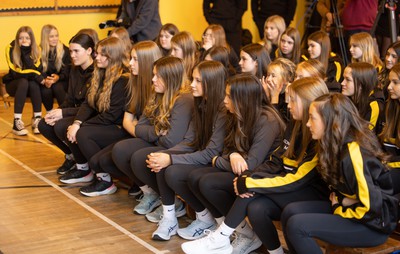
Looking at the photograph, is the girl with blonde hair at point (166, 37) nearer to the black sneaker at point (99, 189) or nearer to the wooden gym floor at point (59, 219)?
the wooden gym floor at point (59, 219)

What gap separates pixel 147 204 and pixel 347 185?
163 cm

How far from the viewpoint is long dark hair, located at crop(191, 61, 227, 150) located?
150 inches

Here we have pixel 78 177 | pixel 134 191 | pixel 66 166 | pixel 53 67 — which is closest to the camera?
pixel 134 191

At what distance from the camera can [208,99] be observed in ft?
12.5

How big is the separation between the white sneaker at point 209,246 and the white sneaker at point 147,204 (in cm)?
76

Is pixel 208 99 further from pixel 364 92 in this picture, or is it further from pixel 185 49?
pixel 185 49

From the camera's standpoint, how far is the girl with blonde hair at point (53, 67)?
6418 mm

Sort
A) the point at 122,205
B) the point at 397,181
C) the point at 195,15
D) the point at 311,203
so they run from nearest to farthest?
the point at 311,203
the point at 397,181
the point at 122,205
the point at 195,15

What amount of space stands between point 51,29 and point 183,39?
1899 mm

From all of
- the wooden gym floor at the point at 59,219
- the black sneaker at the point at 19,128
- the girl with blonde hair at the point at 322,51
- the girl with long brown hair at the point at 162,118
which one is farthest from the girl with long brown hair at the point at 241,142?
the black sneaker at the point at 19,128

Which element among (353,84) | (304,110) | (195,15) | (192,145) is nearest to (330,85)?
(353,84)

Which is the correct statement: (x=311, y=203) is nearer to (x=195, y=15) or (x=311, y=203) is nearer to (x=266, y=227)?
(x=266, y=227)

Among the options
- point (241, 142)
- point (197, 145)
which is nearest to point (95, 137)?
point (197, 145)

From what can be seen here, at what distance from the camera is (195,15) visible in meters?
9.26
